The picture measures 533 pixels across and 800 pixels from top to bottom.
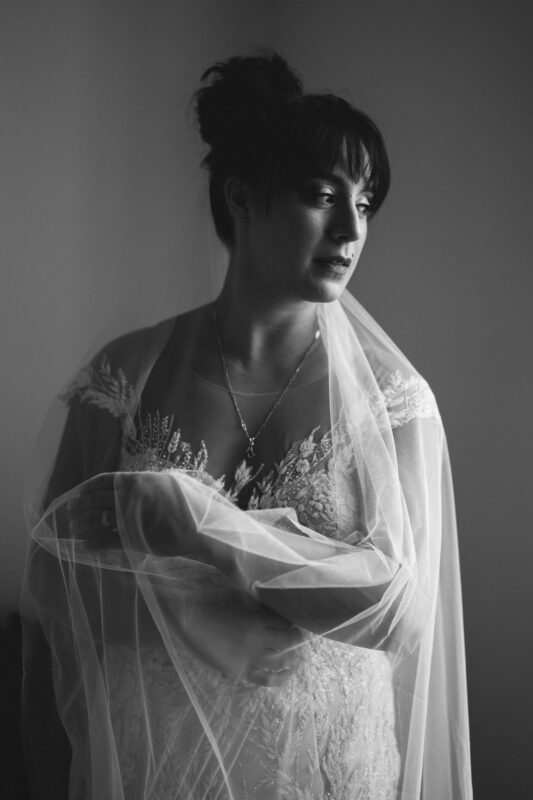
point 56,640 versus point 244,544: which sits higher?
point 244,544

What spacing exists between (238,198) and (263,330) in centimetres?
20

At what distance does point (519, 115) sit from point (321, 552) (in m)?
0.94

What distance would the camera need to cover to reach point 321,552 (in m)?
1.08

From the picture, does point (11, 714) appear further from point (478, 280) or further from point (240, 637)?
point (478, 280)

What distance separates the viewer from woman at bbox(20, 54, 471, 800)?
41.9 inches

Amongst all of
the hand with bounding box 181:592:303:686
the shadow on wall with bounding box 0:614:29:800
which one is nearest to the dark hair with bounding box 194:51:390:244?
the hand with bounding box 181:592:303:686

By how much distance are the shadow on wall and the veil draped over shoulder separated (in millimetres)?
308

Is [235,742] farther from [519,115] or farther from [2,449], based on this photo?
[519,115]

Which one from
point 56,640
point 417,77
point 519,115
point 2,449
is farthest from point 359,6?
point 56,640

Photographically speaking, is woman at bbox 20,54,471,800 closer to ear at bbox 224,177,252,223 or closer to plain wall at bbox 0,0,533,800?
ear at bbox 224,177,252,223

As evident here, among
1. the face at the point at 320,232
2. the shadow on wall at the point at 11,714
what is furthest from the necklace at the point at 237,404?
the shadow on wall at the point at 11,714

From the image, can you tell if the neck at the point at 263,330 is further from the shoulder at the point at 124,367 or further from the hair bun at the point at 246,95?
the hair bun at the point at 246,95

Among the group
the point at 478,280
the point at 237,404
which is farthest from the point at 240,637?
the point at 478,280

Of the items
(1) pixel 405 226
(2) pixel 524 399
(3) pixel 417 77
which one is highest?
(3) pixel 417 77
